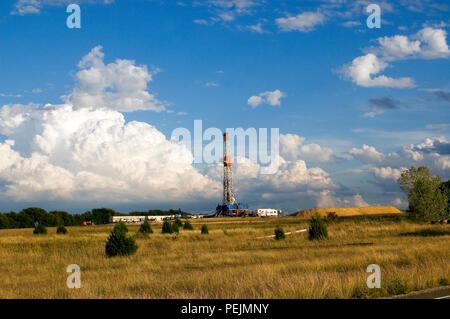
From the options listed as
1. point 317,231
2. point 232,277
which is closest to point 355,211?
point 317,231

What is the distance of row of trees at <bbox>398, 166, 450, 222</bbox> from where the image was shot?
52469 millimetres

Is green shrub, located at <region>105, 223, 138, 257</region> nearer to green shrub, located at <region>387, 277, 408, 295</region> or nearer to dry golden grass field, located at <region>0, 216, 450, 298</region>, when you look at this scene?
dry golden grass field, located at <region>0, 216, 450, 298</region>

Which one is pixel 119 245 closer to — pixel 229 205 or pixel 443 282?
pixel 443 282

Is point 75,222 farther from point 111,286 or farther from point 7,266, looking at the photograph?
point 111,286

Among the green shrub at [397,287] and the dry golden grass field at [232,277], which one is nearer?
the green shrub at [397,287]

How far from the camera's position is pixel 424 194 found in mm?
52500

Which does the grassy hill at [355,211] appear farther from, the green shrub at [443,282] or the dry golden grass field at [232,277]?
the green shrub at [443,282]

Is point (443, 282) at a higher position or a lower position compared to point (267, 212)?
higher

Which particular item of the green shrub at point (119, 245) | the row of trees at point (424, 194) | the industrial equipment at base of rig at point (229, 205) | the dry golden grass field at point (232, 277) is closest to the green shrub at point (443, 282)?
the dry golden grass field at point (232, 277)

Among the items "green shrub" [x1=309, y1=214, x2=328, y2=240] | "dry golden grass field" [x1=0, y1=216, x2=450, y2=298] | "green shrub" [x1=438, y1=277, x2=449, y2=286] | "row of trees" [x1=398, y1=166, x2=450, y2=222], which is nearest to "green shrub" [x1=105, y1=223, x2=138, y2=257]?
"dry golden grass field" [x1=0, y1=216, x2=450, y2=298]

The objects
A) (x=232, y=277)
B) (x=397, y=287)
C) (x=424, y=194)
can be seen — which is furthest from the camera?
(x=424, y=194)

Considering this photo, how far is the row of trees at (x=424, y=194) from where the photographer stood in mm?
52469

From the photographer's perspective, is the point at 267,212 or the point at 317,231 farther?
the point at 267,212

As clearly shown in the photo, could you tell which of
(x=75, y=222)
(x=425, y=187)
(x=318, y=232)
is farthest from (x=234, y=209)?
(x=318, y=232)
